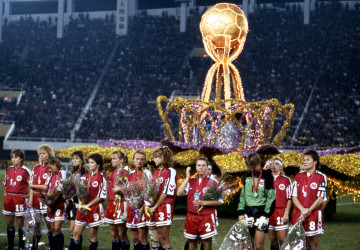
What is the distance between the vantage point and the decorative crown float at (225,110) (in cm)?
1521

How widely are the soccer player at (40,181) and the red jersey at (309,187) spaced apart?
3468mm

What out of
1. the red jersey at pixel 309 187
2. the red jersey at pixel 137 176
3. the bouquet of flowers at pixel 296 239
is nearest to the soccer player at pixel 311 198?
the red jersey at pixel 309 187

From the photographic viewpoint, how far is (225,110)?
587 inches

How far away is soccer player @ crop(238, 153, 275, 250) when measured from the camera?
7738 mm

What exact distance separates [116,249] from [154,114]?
26939 mm

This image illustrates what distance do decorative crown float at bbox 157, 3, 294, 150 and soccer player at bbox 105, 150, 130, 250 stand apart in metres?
6.56

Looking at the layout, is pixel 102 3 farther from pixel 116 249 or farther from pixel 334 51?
pixel 116 249

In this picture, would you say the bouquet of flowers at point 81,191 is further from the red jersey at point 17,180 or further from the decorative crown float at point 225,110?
the decorative crown float at point 225,110

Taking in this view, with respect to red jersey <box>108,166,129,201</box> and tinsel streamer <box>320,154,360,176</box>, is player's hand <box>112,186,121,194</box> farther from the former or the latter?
tinsel streamer <box>320,154,360,176</box>

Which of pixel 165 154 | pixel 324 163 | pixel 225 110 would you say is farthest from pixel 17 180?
pixel 324 163

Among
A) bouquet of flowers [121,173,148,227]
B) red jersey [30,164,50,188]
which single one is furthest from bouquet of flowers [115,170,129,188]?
red jersey [30,164,50,188]

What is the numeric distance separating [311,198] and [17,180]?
4450 mm

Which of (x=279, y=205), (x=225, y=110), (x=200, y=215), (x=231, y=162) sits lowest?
(x=279, y=205)

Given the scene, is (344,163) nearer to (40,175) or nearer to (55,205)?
(40,175)
